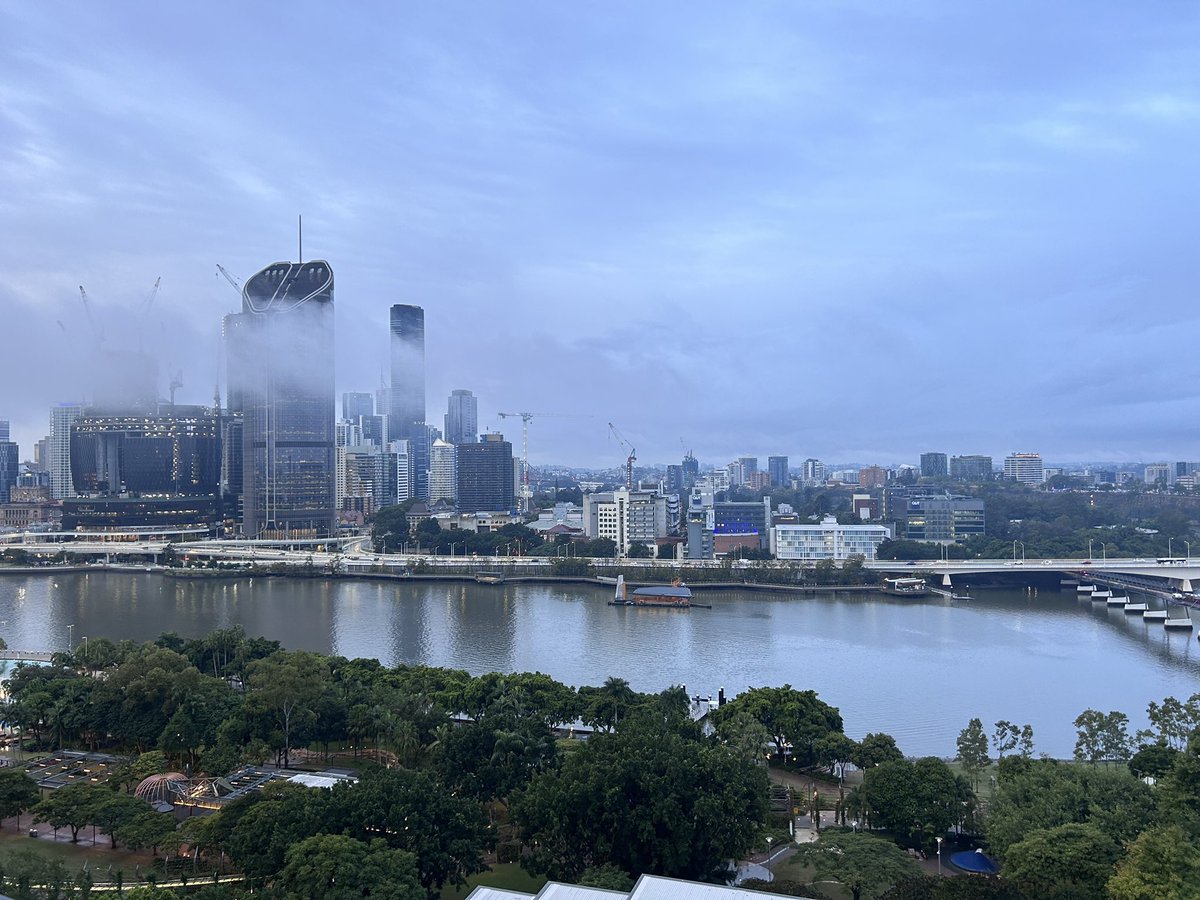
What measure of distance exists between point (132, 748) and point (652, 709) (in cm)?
385

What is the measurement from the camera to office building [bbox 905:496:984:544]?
24391mm

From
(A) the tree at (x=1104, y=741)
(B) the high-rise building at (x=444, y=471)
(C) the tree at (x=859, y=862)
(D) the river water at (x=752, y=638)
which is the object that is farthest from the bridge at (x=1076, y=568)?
(B) the high-rise building at (x=444, y=471)

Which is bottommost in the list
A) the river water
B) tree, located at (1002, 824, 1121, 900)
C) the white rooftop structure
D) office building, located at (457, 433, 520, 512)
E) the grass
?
the grass

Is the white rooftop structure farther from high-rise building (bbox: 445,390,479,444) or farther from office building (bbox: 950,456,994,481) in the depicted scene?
high-rise building (bbox: 445,390,479,444)

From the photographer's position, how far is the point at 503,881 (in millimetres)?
4809

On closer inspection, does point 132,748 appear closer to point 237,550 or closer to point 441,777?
point 441,777

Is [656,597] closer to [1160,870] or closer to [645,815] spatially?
[645,815]

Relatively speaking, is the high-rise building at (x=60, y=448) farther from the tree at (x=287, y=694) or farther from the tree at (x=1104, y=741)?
the tree at (x=1104, y=741)

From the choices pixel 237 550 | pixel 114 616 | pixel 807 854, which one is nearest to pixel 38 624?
pixel 114 616

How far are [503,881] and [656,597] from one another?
36.0ft

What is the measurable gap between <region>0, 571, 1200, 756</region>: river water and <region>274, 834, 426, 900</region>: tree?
473cm

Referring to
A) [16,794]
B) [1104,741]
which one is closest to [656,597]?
[1104,741]

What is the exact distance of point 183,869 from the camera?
476 cm

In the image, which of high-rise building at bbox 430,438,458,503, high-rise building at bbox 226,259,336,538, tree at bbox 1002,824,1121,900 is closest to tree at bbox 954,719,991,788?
tree at bbox 1002,824,1121,900
